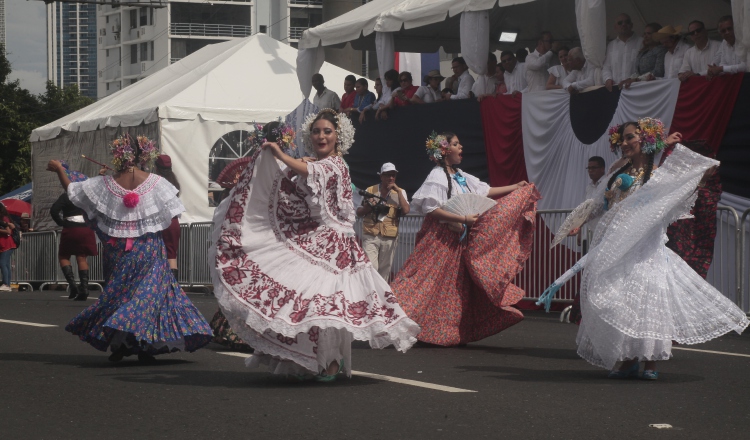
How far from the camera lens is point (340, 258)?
734 cm

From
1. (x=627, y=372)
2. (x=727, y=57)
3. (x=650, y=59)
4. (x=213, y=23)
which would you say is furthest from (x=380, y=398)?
(x=213, y=23)

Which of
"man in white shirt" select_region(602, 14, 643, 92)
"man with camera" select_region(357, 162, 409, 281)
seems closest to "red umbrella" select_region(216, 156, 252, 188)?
"man with camera" select_region(357, 162, 409, 281)

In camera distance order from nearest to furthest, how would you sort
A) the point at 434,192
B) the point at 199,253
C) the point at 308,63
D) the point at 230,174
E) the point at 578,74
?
the point at 230,174 → the point at 434,192 → the point at 578,74 → the point at 199,253 → the point at 308,63

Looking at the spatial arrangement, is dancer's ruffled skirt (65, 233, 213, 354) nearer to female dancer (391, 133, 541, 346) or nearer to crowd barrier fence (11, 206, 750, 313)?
female dancer (391, 133, 541, 346)

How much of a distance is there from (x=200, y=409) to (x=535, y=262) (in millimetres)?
9332

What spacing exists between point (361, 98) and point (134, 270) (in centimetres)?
1117

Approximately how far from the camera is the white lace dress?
7.43 m

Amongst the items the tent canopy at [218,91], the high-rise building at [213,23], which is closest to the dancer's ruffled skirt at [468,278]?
the tent canopy at [218,91]

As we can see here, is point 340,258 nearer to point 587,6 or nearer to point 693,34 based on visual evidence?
point 693,34

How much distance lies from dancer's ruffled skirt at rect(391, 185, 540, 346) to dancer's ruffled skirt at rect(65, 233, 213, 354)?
2.13m

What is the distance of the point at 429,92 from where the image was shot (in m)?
18.2

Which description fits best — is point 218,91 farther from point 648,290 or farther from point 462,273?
point 648,290

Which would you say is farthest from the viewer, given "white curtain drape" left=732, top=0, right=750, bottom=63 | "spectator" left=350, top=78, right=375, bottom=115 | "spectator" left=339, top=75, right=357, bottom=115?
"spectator" left=339, top=75, right=357, bottom=115

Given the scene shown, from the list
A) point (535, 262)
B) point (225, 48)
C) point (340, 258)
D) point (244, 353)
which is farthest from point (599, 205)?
point (225, 48)
